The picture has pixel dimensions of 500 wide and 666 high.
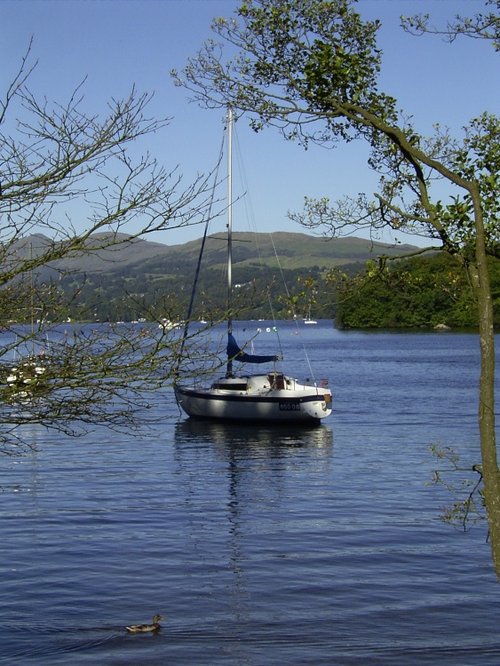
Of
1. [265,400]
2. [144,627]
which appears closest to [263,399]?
[265,400]

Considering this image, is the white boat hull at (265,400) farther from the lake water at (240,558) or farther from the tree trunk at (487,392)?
the tree trunk at (487,392)

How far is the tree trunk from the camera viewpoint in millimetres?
8758

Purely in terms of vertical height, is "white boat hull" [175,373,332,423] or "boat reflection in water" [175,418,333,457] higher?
"white boat hull" [175,373,332,423]

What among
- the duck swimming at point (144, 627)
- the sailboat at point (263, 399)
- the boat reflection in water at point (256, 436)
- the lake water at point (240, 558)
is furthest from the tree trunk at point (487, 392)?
the sailboat at point (263, 399)

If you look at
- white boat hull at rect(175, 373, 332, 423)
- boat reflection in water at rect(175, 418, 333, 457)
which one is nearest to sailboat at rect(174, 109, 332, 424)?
white boat hull at rect(175, 373, 332, 423)

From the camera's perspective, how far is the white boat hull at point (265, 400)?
48.2 m

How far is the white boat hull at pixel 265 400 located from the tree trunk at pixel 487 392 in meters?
39.1

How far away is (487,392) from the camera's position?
890 centimetres

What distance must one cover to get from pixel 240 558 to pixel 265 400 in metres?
25.5

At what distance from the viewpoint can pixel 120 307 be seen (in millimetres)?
10984

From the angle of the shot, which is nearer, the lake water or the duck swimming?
the lake water

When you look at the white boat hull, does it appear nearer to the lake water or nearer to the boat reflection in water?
the boat reflection in water

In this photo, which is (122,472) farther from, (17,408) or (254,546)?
(17,408)

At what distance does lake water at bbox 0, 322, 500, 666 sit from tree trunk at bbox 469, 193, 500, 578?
5.58 m
